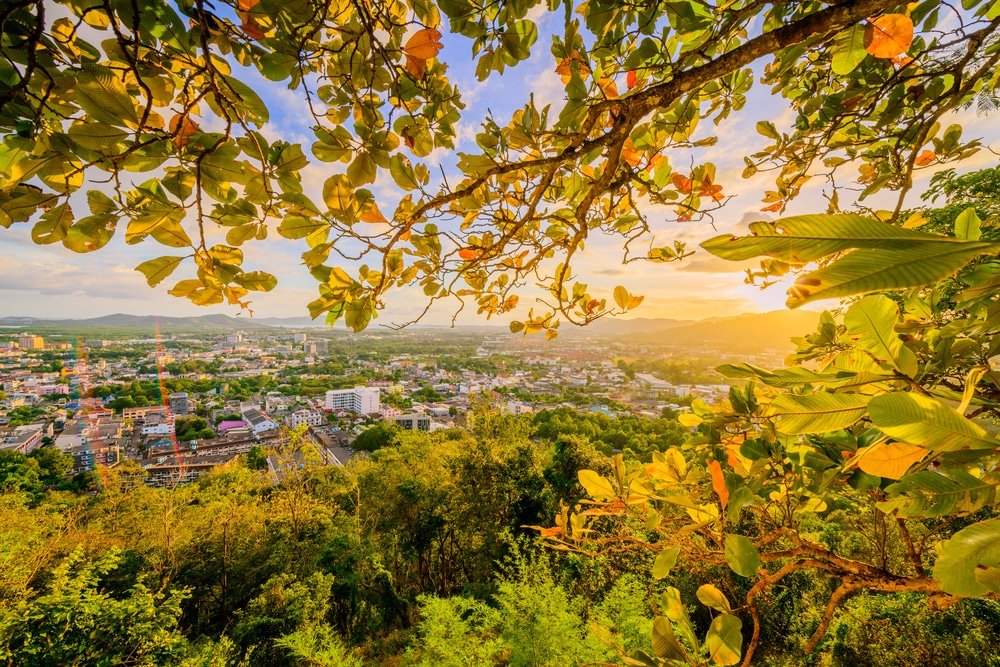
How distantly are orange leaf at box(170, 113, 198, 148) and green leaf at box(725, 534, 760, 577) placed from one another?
3.77ft

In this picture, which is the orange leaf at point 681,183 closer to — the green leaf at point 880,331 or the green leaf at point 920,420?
the green leaf at point 880,331

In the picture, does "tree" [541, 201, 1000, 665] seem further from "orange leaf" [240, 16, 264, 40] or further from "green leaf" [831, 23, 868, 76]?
"orange leaf" [240, 16, 264, 40]

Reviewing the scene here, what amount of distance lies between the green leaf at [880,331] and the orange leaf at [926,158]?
4.80ft

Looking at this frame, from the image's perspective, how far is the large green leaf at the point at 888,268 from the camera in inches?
8.4

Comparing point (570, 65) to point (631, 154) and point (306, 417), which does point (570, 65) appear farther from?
point (306, 417)

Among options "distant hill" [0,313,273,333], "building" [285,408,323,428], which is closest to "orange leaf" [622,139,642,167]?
"building" [285,408,323,428]

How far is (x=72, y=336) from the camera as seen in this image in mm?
34594

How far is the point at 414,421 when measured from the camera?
25.2 m

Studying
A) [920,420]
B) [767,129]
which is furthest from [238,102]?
[767,129]

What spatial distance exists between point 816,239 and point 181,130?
0.95 metres

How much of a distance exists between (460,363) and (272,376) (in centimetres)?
1848

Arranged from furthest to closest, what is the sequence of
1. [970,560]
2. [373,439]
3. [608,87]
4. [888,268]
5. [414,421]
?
[414,421]
[373,439]
[608,87]
[970,560]
[888,268]

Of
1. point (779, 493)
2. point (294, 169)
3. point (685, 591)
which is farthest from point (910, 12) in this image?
point (685, 591)

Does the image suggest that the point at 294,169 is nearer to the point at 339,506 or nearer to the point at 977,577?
the point at 977,577
